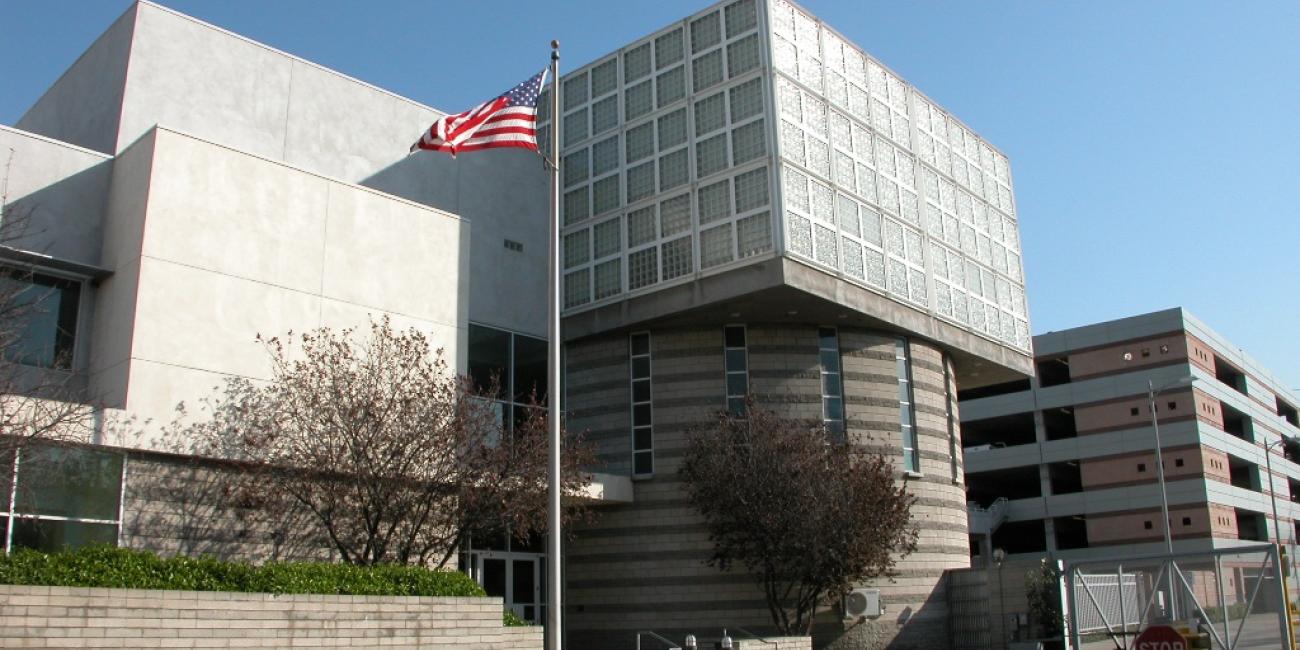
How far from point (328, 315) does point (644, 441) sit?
11564 mm

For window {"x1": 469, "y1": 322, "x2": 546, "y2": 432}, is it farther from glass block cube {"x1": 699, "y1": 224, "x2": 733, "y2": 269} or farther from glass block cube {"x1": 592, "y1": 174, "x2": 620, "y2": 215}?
glass block cube {"x1": 699, "y1": 224, "x2": 733, "y2": 269}

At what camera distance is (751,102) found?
3434cm

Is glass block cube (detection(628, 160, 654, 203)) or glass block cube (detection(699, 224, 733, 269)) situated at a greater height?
glass block cube (detection(628, 160, 654, 203))

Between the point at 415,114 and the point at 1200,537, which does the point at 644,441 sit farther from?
the point at 1200,537

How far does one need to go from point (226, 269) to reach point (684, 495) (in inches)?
598

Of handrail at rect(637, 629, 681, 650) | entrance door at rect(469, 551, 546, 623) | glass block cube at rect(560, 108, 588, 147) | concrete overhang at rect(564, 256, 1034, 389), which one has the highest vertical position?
glass block cube at rect(560, 108, 588, 147)

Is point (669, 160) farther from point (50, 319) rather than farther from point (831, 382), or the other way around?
point (50, 319)

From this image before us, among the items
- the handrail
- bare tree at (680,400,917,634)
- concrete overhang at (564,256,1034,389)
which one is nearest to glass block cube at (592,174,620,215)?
concrete overhang at (564,256,1034,389)

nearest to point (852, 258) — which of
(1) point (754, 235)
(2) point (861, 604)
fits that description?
(1) point (754, 235)

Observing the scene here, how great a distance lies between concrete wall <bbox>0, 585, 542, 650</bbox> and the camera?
16.7 metres

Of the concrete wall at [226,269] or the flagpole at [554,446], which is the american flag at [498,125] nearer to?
the flagpole at [554,446]

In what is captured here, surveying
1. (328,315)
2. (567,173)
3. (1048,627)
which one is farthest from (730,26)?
(1048,627)

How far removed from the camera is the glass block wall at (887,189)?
34.3 m

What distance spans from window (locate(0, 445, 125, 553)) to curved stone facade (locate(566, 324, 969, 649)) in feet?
51.1
